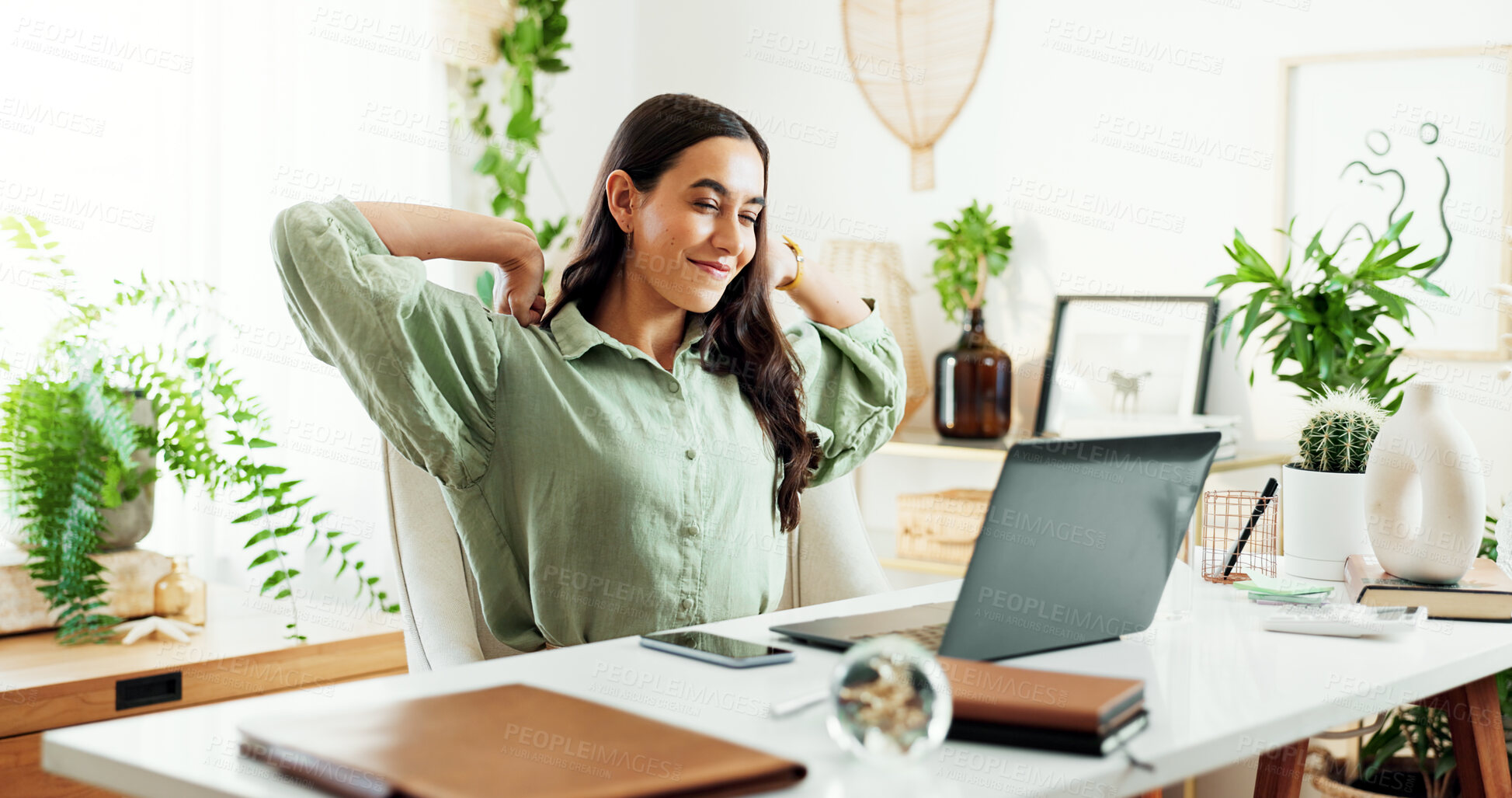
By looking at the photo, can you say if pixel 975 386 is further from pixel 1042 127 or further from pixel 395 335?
pixel 395 335

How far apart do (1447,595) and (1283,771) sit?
0.32 m

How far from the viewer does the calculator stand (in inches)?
47.2

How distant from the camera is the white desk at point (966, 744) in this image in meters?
0.75

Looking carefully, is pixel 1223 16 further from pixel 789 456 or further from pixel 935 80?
pixel 789 456

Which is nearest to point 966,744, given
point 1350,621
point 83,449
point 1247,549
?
point 1350,621

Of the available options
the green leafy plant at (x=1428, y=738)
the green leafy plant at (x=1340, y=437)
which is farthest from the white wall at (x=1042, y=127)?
the green leafy plant at (x=1340, y=437)

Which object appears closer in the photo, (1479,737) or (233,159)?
(1479,737)

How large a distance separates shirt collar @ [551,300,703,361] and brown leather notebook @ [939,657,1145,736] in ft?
2.31

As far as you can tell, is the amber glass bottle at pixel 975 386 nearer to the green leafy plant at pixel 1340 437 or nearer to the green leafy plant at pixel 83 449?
the green leafy plant at pixel 1340 437

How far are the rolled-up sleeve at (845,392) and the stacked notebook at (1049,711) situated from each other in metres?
0.83

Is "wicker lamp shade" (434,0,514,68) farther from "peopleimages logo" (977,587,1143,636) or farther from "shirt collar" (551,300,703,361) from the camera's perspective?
"peopleimages logo" (977,587,1143,636)

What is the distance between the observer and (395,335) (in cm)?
129

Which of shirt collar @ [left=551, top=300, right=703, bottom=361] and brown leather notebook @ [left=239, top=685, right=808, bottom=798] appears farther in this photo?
shirt collar @ [left=551, top=300, right=703, bottom=361]

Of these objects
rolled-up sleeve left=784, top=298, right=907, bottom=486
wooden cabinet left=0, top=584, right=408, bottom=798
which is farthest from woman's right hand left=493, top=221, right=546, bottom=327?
wooden cabinet left=0, top=584, right=408, bottom=798
